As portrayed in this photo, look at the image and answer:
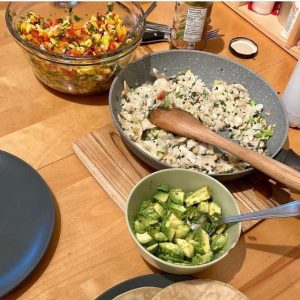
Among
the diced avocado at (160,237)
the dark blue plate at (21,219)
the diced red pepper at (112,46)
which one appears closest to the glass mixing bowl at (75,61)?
the diced red pepper at (112,46)

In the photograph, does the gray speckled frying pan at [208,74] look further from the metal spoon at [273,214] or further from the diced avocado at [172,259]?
the diced avocado at [172,259]

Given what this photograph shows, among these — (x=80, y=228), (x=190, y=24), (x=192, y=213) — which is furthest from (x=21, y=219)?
(x=190, y=24)

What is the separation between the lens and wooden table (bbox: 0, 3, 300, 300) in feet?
2.67

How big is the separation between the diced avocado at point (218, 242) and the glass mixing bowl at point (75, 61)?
51 cm

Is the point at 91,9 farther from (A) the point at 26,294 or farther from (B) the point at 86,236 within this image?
(A) the point at 26,294

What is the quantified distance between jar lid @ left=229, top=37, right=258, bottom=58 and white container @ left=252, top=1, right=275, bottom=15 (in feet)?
0.52

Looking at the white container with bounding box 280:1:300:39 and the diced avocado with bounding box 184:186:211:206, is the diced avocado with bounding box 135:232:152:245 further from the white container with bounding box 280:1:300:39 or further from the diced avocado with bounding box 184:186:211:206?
the white container with bounding box 280:1:300:39

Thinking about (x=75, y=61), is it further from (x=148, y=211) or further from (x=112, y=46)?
(x=148, y=211)

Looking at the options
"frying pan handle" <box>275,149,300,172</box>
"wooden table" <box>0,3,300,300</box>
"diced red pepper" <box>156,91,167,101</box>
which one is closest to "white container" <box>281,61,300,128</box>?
"wooden table" <box>0,3,300,300</box>

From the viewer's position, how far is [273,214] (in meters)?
0.77

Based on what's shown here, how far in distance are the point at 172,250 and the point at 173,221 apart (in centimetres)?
6

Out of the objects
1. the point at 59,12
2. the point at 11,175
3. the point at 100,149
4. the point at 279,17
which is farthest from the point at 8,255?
the point at 279,17

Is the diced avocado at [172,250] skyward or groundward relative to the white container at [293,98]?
groundward

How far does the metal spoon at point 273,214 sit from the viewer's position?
2.43 ft
